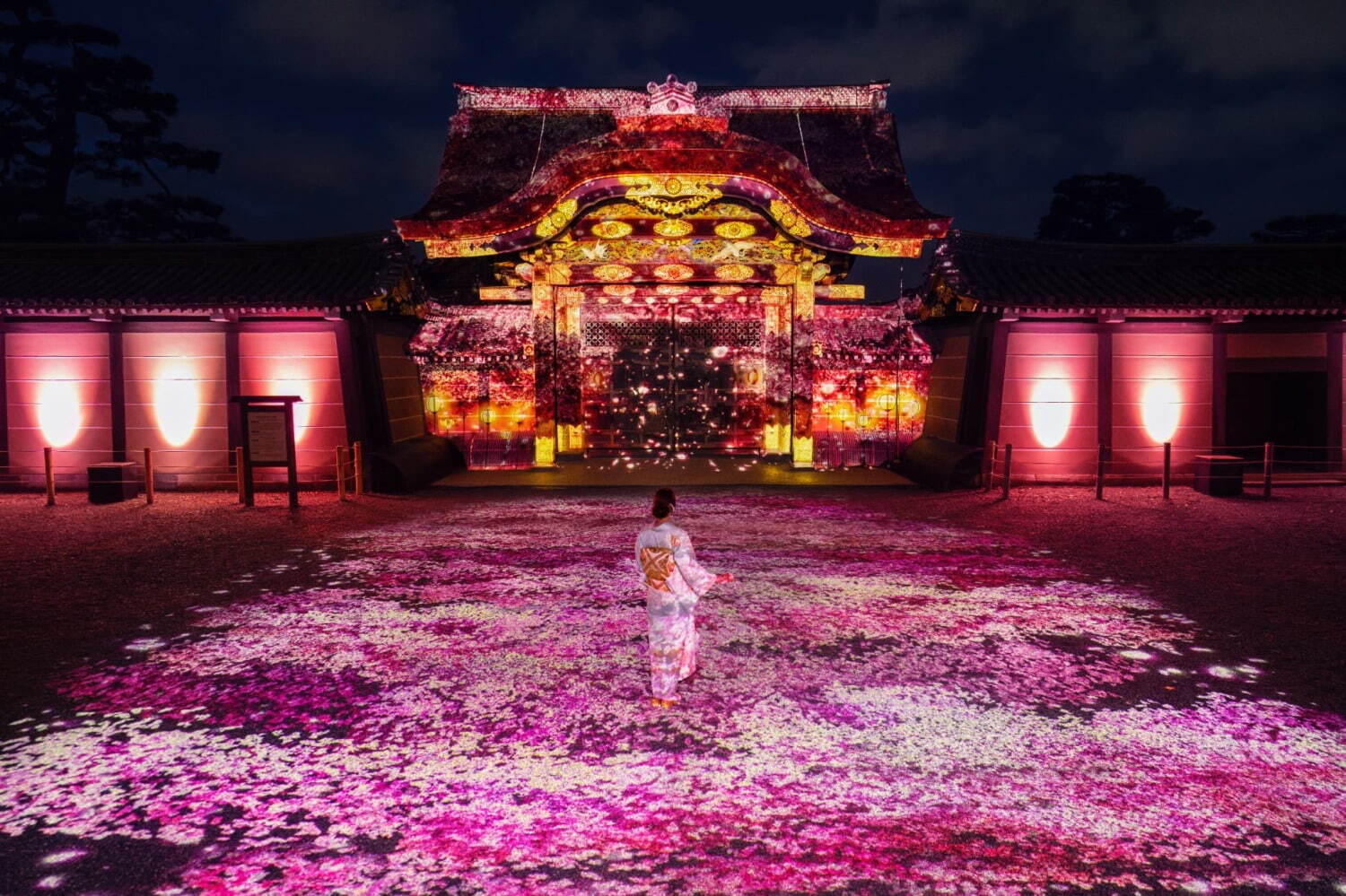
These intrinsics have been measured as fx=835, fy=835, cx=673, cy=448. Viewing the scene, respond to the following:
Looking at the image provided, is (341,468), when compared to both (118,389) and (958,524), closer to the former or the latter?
(118,389)

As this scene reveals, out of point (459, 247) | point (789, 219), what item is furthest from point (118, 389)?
point (789, 219)

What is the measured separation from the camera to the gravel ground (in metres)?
5.95

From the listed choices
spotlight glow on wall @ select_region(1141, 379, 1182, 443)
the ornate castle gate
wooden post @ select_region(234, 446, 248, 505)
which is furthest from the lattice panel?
spotlight glow on wall @ select_region(1141, 379, 1182, 443)

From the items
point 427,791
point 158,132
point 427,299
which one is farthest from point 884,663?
point 158,132

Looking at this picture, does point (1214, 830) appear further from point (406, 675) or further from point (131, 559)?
point (131, 559)

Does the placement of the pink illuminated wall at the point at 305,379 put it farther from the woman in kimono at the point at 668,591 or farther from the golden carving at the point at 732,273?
the woman in kimono at the point at 668,591

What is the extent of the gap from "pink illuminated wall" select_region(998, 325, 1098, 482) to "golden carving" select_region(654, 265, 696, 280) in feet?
Answer: 19.7

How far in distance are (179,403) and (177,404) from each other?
39mm

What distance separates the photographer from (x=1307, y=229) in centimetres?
3600

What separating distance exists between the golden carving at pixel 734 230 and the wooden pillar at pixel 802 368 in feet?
4.10

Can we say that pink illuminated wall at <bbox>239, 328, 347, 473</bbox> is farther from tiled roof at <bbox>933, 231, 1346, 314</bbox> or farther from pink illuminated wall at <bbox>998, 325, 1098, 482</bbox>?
pink illuminated wall at <bbox>998, 325, 1098, 482</bbox>

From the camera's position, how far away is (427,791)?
3.82 metres

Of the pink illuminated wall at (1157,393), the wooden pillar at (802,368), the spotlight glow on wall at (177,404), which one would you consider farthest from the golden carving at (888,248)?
the spotlight glow on wall at (177,404)

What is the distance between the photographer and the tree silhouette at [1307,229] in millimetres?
34969
